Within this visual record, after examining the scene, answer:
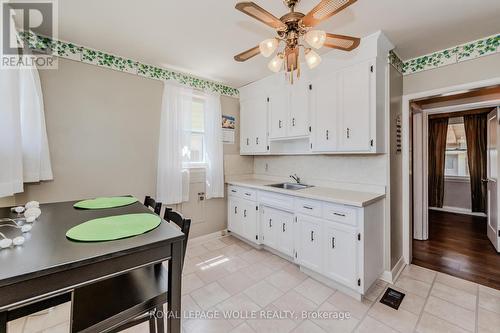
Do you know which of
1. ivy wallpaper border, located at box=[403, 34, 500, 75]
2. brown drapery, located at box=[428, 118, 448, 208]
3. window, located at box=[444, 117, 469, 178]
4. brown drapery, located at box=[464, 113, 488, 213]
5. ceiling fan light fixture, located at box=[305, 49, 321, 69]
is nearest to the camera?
ceiling fan light fixture, located at box=[305, 49, 321, 69]

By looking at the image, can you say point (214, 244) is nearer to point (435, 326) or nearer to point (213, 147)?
point (213, 147)

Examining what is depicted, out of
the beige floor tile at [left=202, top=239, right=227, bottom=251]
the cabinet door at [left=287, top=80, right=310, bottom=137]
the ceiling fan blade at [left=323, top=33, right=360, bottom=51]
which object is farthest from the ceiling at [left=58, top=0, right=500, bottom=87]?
the beige floor tile at [left=202, top=239, right=227, bottom=251]

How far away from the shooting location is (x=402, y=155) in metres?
2.55

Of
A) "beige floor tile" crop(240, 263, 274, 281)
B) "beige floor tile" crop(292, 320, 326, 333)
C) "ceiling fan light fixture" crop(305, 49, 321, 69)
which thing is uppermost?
"ceiling fan light fixture" crop(305, 49, 321, 69)

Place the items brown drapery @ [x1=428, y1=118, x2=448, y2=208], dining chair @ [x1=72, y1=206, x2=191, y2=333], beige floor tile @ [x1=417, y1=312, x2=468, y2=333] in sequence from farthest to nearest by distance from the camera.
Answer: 1. brown drapery @ [x1=428, y1=118, x2=448, y2=208]
2. beige floor tile @ [x1=417, y1=312, x2=468, y2=333]
3. dining chair @ [x1=72, y1=206, x2=191, y2=333]

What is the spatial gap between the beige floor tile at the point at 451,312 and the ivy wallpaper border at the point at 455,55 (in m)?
2.35

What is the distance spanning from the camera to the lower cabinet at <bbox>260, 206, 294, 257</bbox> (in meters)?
2.56

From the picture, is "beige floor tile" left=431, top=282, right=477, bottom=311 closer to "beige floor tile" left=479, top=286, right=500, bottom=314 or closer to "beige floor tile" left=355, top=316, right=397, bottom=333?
A: "beige floor tile" left=479, top=286, right=500, bottom=314

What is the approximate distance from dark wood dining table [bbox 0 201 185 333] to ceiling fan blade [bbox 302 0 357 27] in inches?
56.5

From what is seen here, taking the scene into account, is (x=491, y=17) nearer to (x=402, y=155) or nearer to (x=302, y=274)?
(x=402, y=155)

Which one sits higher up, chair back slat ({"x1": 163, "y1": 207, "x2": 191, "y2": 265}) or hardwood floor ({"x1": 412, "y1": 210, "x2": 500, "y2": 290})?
chair back slat ({"x1": 163, "y1": 207, "x2": 191, "y2": 265})

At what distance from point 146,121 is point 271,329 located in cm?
260

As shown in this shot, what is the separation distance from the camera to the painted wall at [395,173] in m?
2.30

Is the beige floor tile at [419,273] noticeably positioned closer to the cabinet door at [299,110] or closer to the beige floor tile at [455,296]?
the beige floor tile at [455,296]
